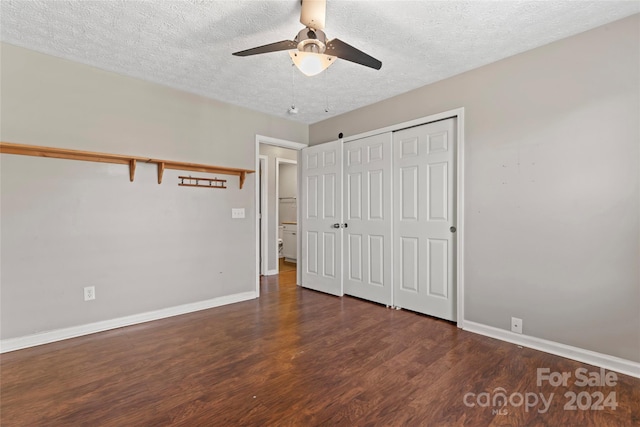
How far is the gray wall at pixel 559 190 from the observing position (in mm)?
2154

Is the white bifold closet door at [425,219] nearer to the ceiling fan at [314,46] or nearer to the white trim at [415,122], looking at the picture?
the white trim at [415,122]

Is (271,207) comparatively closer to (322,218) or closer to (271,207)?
(271,207)

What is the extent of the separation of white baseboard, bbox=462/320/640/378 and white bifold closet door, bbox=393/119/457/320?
0.32 metres

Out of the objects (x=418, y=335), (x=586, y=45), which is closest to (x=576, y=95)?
(x=586, y=45)

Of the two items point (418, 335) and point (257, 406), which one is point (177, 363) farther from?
point (418, 335)

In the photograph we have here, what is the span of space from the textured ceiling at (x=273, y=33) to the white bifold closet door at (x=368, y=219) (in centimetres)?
93

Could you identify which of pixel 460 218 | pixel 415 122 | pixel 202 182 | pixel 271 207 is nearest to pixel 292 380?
pixel 460 218

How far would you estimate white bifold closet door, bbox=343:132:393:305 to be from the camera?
12.1 feet

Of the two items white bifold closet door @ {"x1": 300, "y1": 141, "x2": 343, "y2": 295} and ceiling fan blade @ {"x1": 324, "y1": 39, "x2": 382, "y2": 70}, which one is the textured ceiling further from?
white bifold closet door @ {"x1": 300, "y1": 141, "x2": 343, "y2": 295}

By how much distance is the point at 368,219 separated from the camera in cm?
389

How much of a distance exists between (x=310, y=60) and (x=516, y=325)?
2.75 meters

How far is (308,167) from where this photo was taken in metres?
4.61

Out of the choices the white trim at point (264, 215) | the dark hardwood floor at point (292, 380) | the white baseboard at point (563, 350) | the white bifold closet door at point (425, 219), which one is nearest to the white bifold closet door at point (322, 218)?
the white bifold closet door at point (425, 219)

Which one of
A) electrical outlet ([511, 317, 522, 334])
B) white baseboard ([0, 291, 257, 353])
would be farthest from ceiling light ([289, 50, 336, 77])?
white baseboard ([0, 291, 257, 353])
